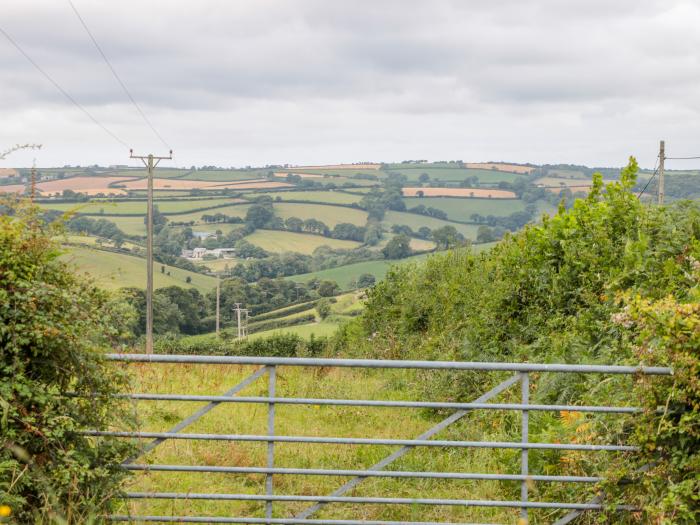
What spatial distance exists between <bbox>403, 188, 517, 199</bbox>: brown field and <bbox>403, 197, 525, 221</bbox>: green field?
141 centimetres

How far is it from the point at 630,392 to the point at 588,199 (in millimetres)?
6460

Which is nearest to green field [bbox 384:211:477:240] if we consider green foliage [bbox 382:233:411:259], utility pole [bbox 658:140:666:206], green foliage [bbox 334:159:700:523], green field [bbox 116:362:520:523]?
green foliage [bbox 382:233:411:259]

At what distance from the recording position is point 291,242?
8544cm

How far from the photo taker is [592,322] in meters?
9.62

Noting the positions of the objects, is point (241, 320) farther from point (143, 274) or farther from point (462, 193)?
point (462, 193)

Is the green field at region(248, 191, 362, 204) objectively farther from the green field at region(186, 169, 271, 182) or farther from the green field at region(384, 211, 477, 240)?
the green field at region(186, 169, 271, 182)

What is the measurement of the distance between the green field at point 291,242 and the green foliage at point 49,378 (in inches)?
3036

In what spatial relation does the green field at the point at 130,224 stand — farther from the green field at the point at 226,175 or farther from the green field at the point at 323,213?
the green field at the point at 226,175

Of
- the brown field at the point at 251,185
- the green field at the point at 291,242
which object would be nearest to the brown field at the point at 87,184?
the brown field at the point at 251,185

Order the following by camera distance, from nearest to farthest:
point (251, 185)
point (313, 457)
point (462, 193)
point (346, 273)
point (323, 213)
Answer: point (313, 457) < point (346, 273) < point (323, 213) < point (462, 193) < point (251, 185)

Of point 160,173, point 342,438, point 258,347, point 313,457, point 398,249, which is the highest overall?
point 160,173

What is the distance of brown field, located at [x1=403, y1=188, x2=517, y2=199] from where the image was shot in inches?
3593

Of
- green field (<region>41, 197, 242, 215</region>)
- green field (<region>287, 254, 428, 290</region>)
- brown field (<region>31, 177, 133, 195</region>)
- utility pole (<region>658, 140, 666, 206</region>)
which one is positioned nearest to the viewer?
utility pole (<region>658, 140, 666, 206</region>)

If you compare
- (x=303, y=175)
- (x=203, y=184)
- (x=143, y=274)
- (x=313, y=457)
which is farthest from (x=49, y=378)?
(x=303, y=175)
